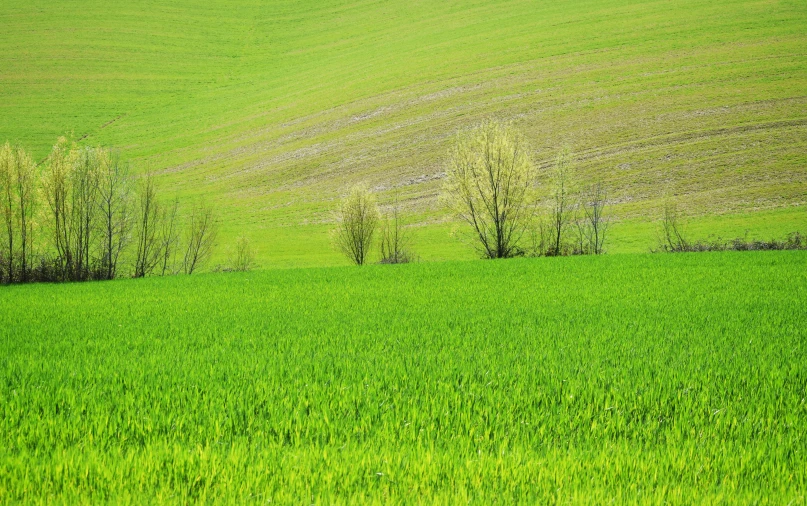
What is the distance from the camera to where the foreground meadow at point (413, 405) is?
5.04 meters

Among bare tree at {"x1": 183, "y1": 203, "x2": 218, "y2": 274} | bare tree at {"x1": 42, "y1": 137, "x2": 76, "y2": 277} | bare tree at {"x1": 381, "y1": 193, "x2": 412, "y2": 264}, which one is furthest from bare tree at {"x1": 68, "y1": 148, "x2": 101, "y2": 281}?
bare tree at {"x1": 381, "y1": 193, "x2": 412, "y2": 264}

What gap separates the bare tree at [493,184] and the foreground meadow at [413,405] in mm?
27731

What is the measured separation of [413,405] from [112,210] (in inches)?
1435

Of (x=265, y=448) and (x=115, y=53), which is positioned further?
(x=115, y=53)

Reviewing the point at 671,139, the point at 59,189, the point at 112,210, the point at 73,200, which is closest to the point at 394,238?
the point at 112,210

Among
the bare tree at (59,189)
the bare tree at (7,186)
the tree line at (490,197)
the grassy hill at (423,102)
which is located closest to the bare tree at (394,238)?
the tree line at (490,197)

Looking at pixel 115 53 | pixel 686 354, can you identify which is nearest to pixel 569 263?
pixel 686 354

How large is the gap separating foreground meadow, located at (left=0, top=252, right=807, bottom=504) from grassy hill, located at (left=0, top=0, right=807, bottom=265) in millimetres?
36378

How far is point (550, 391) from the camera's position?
7621 millimetres

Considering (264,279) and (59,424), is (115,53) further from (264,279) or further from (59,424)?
(59,424)

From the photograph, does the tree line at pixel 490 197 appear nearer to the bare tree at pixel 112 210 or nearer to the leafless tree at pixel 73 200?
the bare tree at pixel 112 210

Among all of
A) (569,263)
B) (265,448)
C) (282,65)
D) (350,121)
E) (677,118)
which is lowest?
(265,448)

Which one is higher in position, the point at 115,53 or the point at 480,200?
the point at 115,53

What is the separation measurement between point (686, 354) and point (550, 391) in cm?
377
